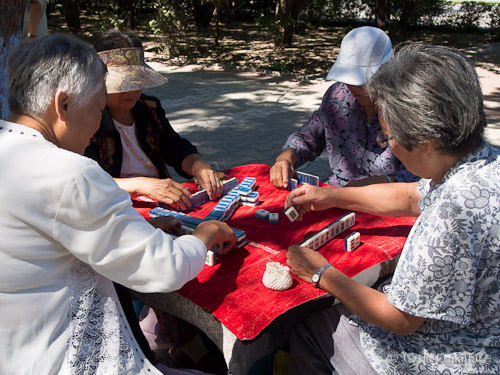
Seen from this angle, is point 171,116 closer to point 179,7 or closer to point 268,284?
point 179,7

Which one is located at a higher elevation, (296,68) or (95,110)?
(95,110)

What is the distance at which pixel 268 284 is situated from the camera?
70.4 inches

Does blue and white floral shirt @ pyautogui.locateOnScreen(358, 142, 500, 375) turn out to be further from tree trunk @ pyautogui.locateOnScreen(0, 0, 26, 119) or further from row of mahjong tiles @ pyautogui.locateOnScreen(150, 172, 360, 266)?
tree trunk @ pyautogui.locateOnScreen(0, 0, 26, 119)

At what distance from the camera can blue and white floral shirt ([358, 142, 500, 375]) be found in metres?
1.44

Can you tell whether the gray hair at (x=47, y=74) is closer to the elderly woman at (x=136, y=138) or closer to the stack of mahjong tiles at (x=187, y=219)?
the stack of mahjong tiles at (x=187, y=219)

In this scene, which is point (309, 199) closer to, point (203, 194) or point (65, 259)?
point (203, 194)

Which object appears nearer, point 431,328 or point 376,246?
point 431,328

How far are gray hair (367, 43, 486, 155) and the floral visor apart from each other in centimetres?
145

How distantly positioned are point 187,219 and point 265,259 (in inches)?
16.4

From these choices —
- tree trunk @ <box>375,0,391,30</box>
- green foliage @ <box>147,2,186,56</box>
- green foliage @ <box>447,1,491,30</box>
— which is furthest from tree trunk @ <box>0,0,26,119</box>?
green foliage @ <box>447,1,491,30</box>

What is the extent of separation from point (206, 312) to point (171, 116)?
6.24 meters

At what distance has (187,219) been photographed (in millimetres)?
2195

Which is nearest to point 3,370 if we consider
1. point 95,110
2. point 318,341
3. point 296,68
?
point 95,110

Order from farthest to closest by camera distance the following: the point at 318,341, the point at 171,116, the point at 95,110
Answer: the point at 171,116, the point at 318,341, the point at 95,110
